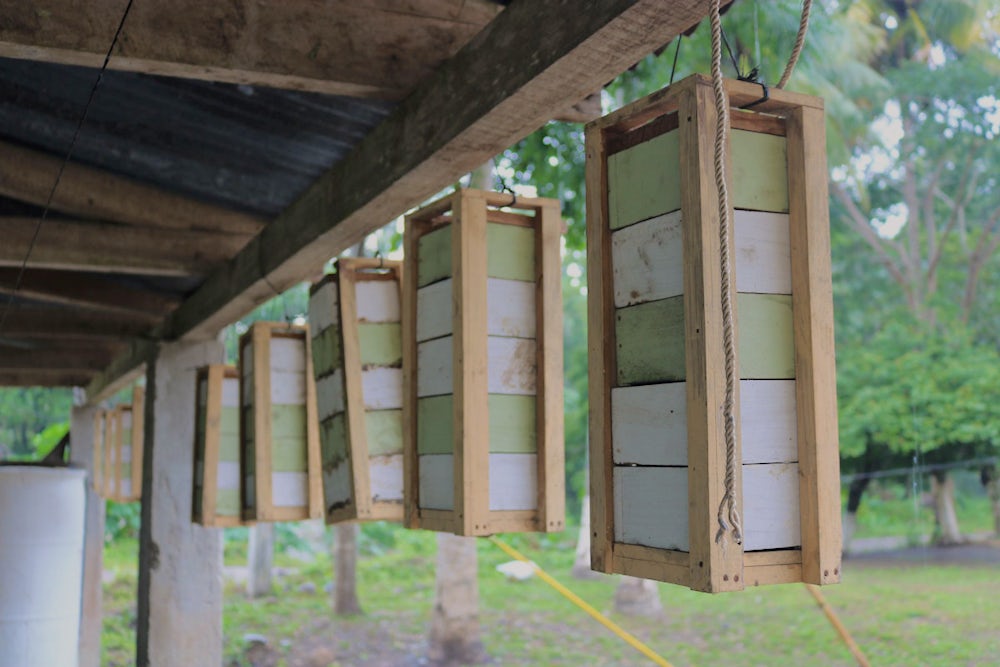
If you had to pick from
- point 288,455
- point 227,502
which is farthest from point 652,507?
point 227,502

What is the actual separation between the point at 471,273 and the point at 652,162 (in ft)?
2.66

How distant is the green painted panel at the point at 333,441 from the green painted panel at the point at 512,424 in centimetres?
73

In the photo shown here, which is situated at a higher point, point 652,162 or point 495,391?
point 652,162

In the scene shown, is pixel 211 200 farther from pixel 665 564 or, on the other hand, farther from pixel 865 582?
pixel 865 582

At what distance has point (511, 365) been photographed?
240 cm

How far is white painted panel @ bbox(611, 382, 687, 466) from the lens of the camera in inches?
59.2

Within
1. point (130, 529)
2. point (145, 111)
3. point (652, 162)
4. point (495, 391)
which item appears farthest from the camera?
point (130, 529)

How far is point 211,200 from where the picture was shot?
160 inches

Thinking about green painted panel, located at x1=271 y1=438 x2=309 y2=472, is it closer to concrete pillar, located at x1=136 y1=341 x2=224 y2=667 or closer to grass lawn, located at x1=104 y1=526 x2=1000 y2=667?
concrete pillar, located at x1=136 y1=341 x2=224 y2=667

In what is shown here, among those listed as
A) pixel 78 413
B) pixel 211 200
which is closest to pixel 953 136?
pixel 78 413

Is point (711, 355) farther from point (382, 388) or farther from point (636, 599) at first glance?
point (636, 599)

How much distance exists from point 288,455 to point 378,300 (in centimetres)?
98

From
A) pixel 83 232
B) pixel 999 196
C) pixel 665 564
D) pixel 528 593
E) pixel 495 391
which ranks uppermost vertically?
pixel 999 196

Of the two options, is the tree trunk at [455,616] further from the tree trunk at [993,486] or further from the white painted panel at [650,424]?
the white painted panel at [650,424]
